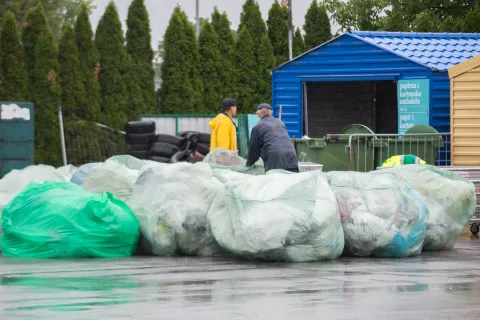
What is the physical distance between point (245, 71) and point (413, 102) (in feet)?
48.0

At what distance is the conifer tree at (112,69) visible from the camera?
30.2 meters

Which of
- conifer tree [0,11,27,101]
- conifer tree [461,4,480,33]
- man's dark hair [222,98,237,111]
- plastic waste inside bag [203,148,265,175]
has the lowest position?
plastic waste inside bag [203,148,265,175]

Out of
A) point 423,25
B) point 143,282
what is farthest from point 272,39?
point 143,282

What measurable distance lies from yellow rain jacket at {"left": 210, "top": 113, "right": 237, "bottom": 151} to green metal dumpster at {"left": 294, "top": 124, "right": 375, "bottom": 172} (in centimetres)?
203

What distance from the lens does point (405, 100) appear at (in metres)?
21.0

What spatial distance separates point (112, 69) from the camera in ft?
99.9

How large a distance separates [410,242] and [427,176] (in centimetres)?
136

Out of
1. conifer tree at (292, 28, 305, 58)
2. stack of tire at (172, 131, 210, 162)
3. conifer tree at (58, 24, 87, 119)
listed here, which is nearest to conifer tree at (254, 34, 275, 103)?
conifer tree at (292, 28, 305, 58)

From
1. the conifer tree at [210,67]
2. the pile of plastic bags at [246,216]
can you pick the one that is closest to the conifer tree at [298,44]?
the conifer tree at [210,67]

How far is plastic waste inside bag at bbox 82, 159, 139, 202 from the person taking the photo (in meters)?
14.1

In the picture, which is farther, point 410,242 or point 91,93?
point 91,93

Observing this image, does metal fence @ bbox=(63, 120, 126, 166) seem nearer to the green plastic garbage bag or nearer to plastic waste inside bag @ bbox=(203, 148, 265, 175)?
plastic waste inside bag @ bbox=(203, 148, 265, 175)

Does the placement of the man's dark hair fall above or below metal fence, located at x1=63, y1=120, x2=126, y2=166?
above

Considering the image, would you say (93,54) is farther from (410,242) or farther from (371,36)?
(410,242)
